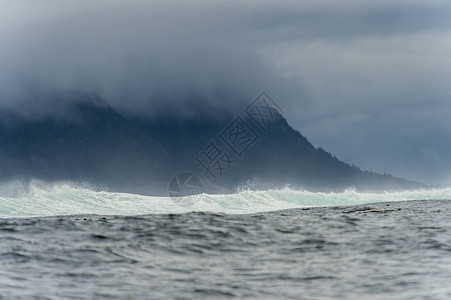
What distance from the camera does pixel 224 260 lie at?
16.4m

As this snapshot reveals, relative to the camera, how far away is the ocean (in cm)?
1280

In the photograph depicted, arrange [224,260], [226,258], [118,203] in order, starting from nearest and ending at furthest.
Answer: [224,260], [226,258], [118,203]

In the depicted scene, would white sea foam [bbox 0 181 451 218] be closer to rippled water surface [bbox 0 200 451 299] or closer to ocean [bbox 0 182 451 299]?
ocean [bbox 0 182 451 299]

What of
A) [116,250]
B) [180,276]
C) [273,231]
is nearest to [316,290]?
[180,276]

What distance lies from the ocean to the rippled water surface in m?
0.02

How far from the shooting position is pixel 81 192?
194ft

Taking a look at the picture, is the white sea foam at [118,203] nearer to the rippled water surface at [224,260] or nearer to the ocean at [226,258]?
the ocean at [226,258]

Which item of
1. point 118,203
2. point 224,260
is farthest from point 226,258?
point 118,203

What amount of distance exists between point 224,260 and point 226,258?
0.99 feet

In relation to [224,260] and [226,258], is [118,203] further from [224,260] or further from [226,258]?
[224,260]

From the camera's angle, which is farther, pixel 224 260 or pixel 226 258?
pixel 226 258

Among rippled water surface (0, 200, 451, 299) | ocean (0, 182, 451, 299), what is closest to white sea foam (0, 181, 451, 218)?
ocean (0, 182, 451, 299)

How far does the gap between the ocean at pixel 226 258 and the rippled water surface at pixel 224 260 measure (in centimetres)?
2

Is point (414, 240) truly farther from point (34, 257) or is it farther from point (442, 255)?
point (34, 257)
